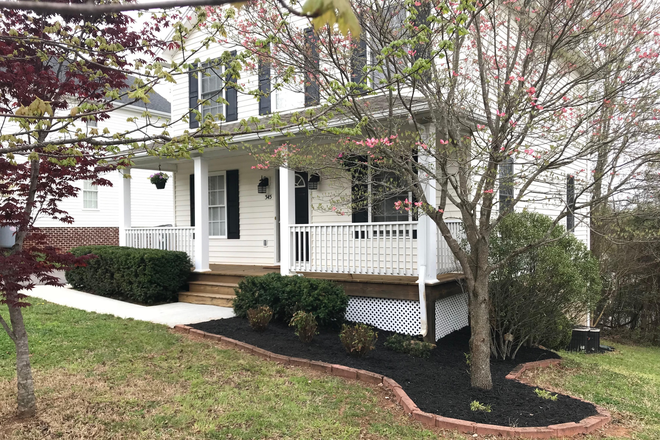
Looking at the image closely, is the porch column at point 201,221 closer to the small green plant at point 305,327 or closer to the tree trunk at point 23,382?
the small green plant at point 305,327

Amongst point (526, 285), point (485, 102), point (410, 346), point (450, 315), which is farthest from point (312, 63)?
point (450, 315)

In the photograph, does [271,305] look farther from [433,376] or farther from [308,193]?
[308,193]

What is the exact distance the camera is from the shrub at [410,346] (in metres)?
6.15

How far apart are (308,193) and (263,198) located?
1377 millimetres

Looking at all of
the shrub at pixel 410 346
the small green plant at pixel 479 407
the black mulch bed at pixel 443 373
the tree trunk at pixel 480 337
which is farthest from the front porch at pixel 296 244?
the small green plant at pixel 479 407

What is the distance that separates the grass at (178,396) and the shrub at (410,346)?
53.9 inches

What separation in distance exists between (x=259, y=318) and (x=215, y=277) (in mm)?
3267

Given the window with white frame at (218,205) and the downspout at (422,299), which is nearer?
the downspout at (422,299)

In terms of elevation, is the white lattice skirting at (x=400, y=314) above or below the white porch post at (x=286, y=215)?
below

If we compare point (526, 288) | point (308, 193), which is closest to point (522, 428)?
point (526, 288)

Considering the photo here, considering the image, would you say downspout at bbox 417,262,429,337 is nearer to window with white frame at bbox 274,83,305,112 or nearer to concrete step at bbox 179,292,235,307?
concrete step at bbox 179,292,235,307

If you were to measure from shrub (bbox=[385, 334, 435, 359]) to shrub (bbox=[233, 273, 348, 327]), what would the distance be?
992 mm

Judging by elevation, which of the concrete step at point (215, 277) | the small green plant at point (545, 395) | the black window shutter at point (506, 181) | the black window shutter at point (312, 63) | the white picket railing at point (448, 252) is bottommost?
the small green plant at point (545, 395)

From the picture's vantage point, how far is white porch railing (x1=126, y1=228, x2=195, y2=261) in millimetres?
10023
